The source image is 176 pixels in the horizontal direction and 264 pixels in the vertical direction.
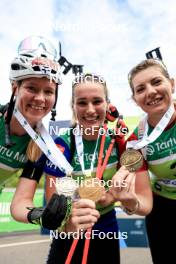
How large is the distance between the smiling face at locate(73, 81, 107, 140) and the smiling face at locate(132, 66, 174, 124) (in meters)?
0.37

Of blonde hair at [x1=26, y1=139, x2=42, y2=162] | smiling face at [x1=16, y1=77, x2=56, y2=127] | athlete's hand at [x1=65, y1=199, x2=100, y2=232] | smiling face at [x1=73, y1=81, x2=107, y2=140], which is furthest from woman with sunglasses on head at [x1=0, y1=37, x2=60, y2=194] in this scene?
athlete's hand at [x1=65, y1=199, x2=100, y2=232]

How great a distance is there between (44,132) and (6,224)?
798cm

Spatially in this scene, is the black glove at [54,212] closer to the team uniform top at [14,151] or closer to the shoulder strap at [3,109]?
the team uniform top at [14,151]

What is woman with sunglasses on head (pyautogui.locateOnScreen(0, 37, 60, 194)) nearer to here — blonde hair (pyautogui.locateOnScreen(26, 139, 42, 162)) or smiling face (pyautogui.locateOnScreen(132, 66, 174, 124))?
blonde hair (pyautogui.locateOnScreen(26, 139, 42, 162))

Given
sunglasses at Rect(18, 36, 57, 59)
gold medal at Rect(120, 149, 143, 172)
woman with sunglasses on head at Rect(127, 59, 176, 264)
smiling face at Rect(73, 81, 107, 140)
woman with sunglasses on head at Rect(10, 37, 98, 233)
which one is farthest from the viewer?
sunglasses at Rect(18, 36, 57, 59)

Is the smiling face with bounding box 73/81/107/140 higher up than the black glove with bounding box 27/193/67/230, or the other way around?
the smiling face with bounding box 73/81/107/140

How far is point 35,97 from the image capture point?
2354mm

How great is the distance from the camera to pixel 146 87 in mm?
2512

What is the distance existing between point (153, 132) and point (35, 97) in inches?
37.3

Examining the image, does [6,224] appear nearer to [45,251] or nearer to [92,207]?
[45,251]

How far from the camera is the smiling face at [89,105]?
7.52 ft

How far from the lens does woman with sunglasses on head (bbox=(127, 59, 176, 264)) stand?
2479 mm

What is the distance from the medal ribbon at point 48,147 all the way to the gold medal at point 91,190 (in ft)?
0.67

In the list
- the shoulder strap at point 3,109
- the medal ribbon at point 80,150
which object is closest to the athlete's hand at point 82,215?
the medal ribbon at point 80,150
